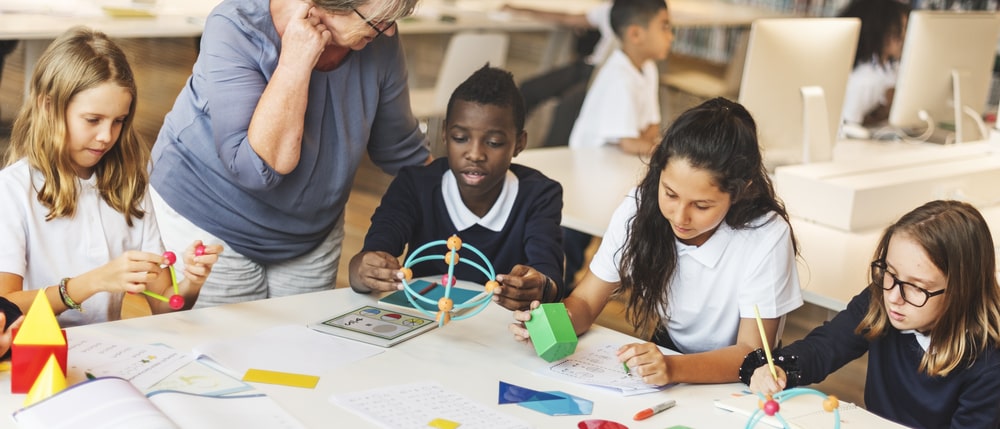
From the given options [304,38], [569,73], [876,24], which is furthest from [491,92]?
[569,73]

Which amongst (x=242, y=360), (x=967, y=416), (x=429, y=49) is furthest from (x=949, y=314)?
(x=429, y=49)

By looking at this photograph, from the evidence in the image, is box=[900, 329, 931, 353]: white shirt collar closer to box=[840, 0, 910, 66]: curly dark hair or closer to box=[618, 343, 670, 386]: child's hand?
box=[618, 343, 670, 386]: child's hand

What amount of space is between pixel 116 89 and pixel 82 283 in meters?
0.39

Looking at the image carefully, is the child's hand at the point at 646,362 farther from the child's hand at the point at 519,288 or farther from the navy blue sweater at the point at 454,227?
the navy blue sweater at the point at 454,227

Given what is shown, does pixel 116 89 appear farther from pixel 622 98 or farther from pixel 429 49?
pixel 429 49

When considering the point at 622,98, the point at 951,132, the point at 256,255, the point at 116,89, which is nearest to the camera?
the point at 116,89

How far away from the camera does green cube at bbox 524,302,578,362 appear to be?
1.79 m

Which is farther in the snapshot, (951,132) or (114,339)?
(951,132)

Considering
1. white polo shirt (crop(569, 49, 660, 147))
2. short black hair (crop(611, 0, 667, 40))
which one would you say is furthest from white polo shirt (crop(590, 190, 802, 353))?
short black hair (crop(611, 0, 667, 40))

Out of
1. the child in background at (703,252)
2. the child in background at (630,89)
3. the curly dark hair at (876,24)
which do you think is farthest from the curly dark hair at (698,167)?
the curly dark hair at (876,24)

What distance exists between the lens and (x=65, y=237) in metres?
2.00

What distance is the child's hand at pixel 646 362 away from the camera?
175cm

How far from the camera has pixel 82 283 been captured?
6.06 feet

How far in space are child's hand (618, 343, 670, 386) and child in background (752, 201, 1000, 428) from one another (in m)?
0.18
